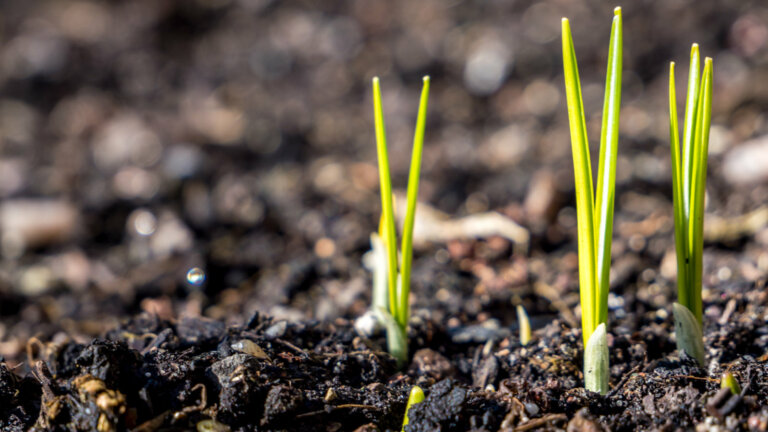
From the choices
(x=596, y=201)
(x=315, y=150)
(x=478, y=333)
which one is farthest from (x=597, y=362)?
(x=315, y=150)

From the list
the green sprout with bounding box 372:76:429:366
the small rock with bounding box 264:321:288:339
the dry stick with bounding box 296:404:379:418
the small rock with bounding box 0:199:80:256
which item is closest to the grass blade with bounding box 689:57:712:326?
the green sprout with bounding box 372:76:429:366


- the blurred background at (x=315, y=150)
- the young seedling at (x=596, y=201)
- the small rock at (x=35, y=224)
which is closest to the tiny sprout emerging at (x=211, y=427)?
the blurred background at (x=315, y=150)

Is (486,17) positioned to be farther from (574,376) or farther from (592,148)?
(574,376)

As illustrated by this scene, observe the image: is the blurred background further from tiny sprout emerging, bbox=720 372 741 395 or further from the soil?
tiny sprout emerging, bbox=720 372 741 395

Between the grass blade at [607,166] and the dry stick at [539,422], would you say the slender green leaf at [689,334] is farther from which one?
the dry stick at [539,422]

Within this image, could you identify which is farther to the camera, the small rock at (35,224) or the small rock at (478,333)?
the small rock at (35,224)

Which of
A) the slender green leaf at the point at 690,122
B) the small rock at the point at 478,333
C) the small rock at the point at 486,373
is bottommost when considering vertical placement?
the small rock at the point at 486,373

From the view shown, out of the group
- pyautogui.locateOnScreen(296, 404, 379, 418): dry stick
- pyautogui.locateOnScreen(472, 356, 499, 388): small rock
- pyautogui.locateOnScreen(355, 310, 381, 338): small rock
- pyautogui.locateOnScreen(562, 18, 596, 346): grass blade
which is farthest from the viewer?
pyautogui.locateOnScreen(355, 310, 381, 338): small rock
